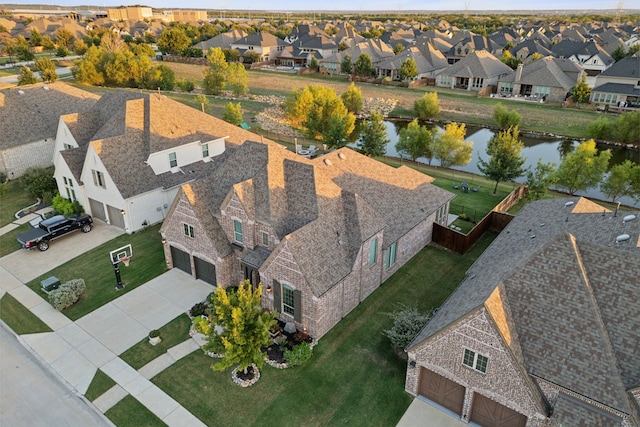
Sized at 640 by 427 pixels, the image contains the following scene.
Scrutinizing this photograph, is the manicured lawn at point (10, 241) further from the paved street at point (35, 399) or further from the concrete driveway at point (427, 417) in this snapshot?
the concrete driveway at point (427, 417)

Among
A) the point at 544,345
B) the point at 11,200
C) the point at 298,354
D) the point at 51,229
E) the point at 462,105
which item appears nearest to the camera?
the point at 544,345

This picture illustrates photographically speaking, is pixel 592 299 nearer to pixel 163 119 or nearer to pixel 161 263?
pixel 161 263

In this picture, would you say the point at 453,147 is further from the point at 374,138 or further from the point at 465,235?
the point at 465,235

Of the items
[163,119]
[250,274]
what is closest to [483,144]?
[163,119]

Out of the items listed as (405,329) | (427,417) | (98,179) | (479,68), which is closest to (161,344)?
(405,329)

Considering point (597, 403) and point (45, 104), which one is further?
point (45, 104)

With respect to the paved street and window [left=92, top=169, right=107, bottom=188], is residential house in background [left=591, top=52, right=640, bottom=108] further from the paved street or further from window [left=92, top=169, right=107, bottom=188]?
the paved street

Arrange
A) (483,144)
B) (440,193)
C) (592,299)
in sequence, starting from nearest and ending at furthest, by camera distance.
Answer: (592,299)
(440,193)
(483,144)
